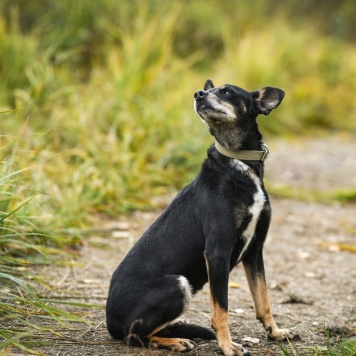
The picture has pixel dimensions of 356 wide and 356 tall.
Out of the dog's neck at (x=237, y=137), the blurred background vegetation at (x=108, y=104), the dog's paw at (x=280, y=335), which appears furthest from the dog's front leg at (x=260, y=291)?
the blurred background vegetation at (x=108, y=104)

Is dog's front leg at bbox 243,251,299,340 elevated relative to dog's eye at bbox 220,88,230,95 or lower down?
lower down

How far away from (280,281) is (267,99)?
1925 mm

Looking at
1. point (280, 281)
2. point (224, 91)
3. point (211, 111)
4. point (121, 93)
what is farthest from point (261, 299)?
point (121, 93)

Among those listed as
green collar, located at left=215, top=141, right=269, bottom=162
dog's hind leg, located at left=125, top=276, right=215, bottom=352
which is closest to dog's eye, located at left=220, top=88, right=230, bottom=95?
green collar, located at left=215, top=141, right=269, bottom=162

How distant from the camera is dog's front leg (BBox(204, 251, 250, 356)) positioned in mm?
3209

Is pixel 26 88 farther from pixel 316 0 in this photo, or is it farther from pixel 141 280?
pixel 316 0

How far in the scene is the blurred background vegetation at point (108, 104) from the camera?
17.5ft

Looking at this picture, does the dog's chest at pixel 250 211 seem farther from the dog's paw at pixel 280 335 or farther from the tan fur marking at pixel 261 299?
the dog's paw at pixel 280 335

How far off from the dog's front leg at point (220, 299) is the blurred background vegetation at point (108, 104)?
3.47ft

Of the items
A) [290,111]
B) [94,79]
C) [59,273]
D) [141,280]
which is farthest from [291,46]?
[141,280]

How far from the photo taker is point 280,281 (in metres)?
5.09

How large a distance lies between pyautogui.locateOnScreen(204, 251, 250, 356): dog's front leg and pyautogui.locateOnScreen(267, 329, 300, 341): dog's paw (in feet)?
1.34

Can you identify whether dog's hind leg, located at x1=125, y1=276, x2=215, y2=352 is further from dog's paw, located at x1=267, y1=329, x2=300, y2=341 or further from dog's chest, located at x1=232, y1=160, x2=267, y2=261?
dog's paw, located at x1=267, y1=329, x2=300, y2=341

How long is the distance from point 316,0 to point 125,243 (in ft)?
70.0
